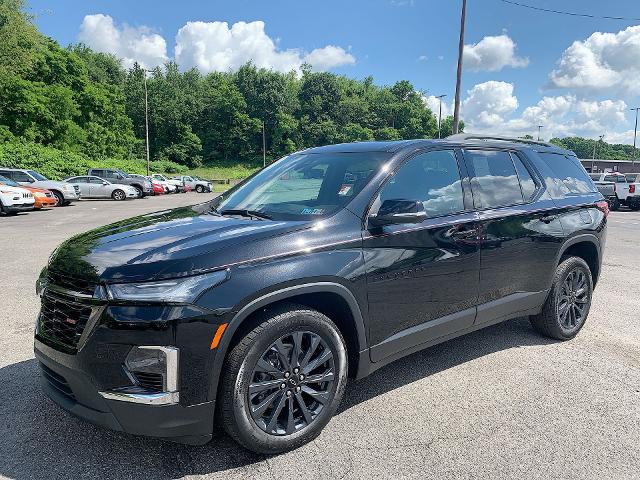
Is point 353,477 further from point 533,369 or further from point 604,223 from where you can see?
point 604,223

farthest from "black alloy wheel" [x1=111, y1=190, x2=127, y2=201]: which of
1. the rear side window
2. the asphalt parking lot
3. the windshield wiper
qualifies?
the rear side window

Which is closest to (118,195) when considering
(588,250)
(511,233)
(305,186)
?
(305,186)

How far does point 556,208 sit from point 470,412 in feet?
6.70

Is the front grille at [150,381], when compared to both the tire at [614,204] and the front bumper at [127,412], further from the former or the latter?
the tire at [614,204]

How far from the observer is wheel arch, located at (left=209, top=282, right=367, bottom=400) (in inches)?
94.8

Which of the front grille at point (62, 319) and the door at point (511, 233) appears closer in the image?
the front grille at point (62, 319)

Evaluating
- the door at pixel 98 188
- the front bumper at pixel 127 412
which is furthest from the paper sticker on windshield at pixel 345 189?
the door at pixel 98 188

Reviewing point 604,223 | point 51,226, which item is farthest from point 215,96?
point 604,223

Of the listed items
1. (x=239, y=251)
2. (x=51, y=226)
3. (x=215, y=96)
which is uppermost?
(x=215, y=96)

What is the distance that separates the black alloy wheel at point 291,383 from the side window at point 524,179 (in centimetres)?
235

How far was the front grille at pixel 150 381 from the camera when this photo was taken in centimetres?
231

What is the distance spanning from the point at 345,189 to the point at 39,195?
18.7 m

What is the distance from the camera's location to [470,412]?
3.16 metres

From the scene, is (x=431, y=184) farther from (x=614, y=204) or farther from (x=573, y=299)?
(x=614, y=204)
